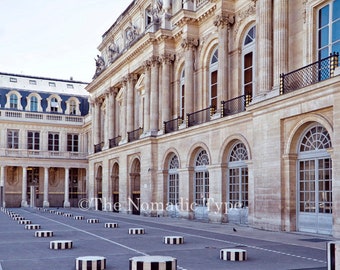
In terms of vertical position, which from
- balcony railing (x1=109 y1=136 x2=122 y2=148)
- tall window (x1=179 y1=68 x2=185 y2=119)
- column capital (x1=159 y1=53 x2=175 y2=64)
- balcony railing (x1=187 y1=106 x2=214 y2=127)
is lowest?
balcony railing (x1=109 y1=136 x2=122 y2=148)

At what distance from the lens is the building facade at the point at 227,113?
19938mm

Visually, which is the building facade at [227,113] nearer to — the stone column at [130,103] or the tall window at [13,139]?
the stone column at [130,103]

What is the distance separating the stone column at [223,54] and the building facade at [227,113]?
0.06 meters

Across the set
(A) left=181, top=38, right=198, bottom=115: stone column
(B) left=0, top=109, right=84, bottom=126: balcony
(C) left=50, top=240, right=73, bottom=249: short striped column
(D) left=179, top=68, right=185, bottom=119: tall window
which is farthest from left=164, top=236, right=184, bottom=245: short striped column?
(B) left=0, top=109, right=84, bottom=126: balcony

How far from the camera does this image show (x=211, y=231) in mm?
21828

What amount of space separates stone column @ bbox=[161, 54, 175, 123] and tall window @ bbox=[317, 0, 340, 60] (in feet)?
49.5

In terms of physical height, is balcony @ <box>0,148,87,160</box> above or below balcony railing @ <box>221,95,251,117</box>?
below

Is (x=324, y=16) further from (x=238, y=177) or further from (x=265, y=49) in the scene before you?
(x=238, y=177)

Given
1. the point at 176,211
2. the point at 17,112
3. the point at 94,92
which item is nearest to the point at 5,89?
the point at 17,112

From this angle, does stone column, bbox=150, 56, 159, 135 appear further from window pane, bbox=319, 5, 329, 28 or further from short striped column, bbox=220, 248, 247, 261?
short striped column, bbox=220, 248, 247, 261

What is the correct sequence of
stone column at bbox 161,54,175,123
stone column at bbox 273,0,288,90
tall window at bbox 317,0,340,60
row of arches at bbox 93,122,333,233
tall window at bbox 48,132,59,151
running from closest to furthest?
row of arches at bbox 93,122,333,233, tall window at bbox 317,0,340,60, stone column at bbox 273,0,288,90, stone column at bbox 161,54,175,123, tall window at bbox 48,132,59,151

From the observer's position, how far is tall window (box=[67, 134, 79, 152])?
63.9m

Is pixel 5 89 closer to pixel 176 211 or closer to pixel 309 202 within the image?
pixel 176 211

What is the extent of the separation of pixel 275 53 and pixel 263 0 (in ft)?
9.11
